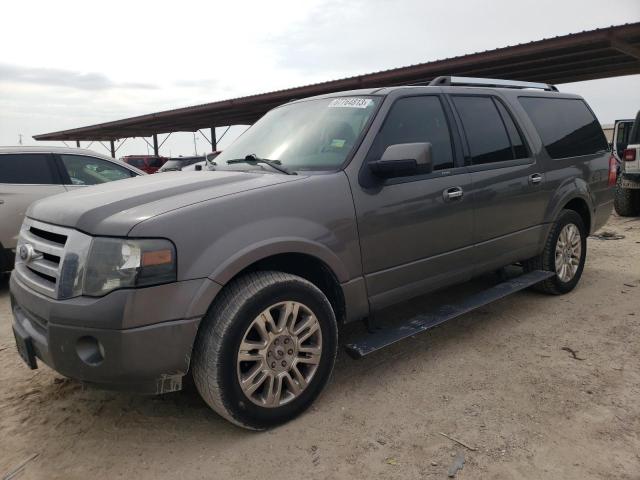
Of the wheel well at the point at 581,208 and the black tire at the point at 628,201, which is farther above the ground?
the wheel well at the point at 581,208

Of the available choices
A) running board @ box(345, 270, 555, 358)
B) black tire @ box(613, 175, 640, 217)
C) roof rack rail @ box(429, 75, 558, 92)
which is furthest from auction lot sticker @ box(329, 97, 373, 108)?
black tire @ box(613, 175, 640, 217)

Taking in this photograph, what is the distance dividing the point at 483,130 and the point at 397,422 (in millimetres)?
2343

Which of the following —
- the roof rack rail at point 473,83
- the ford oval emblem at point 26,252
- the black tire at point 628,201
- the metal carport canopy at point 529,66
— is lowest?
the black tire at point 628,201

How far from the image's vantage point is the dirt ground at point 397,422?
231 centimetres

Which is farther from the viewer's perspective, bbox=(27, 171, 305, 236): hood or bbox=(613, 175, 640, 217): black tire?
bbox=(613, 175, 640, 217): black tire

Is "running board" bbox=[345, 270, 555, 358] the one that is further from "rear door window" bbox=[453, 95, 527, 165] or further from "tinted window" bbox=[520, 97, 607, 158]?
"tinted window" bbox=[520, 97, 607, 158]

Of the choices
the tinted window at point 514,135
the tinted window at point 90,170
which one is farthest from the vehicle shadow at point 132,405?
the tinted window at point 90,170

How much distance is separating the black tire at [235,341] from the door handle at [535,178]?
8.02 feet

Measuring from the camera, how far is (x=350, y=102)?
338cm

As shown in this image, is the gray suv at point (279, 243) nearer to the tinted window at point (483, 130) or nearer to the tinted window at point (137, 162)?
the tinted window at point (483, 130)

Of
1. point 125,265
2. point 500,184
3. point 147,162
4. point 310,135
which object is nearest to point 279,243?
point 125,265

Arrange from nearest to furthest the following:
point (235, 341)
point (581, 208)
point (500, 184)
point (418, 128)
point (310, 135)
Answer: point (235, 341) < point (310, 135) < point (418, 128) < point (500, 184) < point (581, 208)

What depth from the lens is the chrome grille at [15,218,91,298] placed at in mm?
2273

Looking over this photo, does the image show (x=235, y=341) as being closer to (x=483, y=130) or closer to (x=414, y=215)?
(x=414, y=215)
